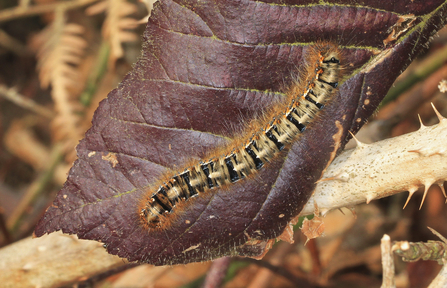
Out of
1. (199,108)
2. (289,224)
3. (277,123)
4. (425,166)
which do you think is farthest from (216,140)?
(425,166)

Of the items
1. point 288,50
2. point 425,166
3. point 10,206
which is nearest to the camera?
point 425,166

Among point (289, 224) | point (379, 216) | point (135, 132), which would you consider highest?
point (135, 132)

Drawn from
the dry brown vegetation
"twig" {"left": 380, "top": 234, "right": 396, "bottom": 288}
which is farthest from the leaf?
the dry brown vegetation

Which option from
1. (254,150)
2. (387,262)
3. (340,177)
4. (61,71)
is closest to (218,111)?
(254,150)

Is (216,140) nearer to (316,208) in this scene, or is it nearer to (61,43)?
(316,208)

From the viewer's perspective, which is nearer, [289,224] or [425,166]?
[425,166]

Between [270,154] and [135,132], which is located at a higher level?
[135,132]

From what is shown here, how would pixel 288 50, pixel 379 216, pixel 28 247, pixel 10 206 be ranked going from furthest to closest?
pixel 10 206
pixel 379 216
pixel 28 247
pixel 288 50

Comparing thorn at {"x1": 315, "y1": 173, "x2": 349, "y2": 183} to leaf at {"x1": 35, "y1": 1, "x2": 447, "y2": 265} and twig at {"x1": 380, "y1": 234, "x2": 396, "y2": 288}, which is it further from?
twig at {"x1": 380, "y1": 234, "x2": 396, "y2": 288}
